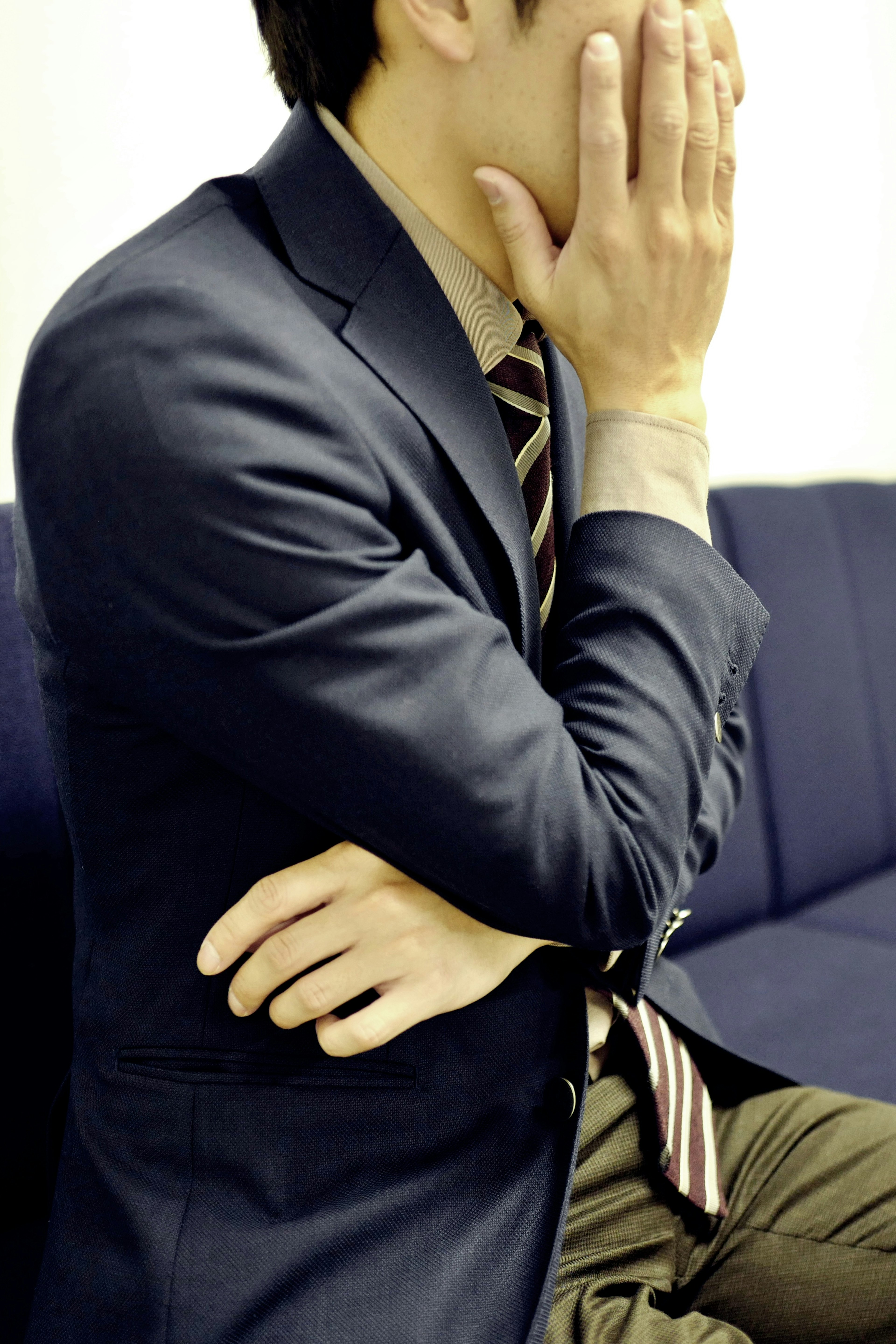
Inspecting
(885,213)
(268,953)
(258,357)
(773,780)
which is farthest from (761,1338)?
(885,213)

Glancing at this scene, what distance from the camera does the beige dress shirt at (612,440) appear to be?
73 centimetres

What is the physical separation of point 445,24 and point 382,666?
426 millimetres

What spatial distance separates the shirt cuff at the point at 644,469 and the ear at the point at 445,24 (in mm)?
248

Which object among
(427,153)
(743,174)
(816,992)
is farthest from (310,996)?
(743,174)

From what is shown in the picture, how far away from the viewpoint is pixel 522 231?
28.8 inches

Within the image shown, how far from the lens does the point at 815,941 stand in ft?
5.51

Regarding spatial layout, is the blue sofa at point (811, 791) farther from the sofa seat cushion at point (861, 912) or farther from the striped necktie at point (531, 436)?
the striped necktie at point (531, 436)

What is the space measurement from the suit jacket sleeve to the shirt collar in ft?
0.52

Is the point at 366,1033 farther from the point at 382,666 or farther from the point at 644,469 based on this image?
the point at 644,469

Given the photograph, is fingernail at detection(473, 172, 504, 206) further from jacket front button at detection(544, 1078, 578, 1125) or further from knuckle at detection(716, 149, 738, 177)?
jacket front button at detection(544, 1078, 578, 1125)

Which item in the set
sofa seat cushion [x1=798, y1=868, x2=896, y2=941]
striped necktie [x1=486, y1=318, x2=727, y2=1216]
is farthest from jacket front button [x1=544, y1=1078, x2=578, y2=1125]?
sofa seat cushion [x1=798, y1=868, x2=896, y2=941]

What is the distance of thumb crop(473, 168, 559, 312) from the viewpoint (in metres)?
0.72

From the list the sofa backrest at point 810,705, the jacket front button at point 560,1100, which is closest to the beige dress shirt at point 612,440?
the jacket front button at point 560,1100

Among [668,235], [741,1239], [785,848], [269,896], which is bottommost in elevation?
[785,848]
